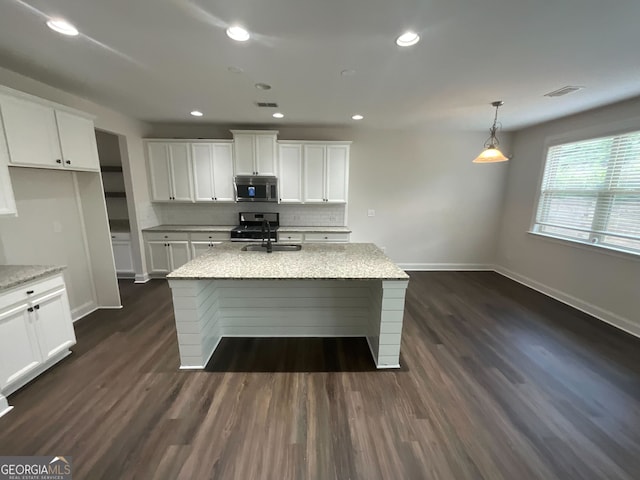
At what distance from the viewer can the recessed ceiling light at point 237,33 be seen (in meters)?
1.69

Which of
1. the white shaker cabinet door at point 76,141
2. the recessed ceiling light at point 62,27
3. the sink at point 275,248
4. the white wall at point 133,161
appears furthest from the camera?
the white wall at point 133,161

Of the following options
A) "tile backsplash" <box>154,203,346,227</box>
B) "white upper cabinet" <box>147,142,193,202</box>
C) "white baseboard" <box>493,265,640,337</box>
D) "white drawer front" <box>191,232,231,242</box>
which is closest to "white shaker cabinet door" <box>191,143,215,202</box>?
"white upper cabinet" <box>147,142,193,202</box>

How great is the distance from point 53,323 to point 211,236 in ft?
7.73

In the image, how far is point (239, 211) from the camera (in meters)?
4.88

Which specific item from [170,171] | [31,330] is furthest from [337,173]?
[31,330]

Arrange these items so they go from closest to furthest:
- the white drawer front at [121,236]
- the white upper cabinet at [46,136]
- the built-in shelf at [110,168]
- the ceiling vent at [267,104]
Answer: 1. the white upper cabinet at [46,136]
2. the ceiling vent at [267,104]
3. the white drawer front at [121,236]
4. the built-in shelf at [110,168]

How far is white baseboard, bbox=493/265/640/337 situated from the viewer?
116 inches

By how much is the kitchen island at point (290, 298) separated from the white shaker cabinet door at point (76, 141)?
170 cm

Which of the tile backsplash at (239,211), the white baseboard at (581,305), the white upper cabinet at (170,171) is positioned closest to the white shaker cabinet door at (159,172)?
the white upper cabinet at (170,171)

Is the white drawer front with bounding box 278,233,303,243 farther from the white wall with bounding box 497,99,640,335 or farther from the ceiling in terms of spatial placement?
the white wall with bounding box 497,99,640,335

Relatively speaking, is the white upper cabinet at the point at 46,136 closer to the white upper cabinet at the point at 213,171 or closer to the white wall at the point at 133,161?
the white wall at the point at 133,161

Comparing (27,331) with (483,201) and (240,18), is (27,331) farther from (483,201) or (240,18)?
(483,201)

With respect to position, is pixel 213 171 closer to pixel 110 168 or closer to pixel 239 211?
pixel 239 211

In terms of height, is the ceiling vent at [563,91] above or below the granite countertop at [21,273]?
above
